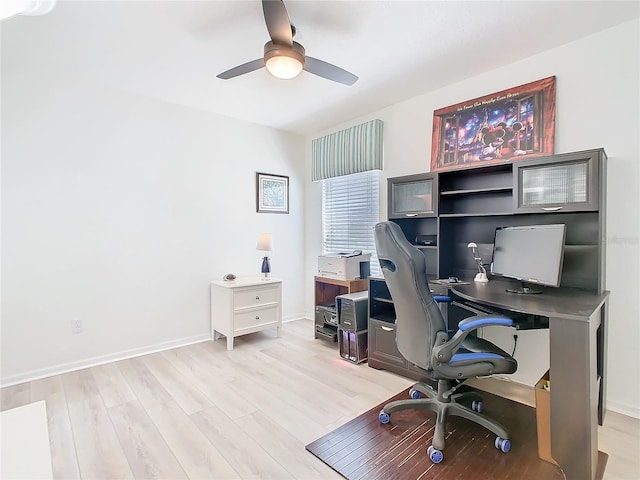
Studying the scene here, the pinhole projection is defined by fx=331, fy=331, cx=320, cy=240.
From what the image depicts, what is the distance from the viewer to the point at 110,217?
3.09 m

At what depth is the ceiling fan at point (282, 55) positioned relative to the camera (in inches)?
68.6

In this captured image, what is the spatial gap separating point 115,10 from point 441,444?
3.08 meters

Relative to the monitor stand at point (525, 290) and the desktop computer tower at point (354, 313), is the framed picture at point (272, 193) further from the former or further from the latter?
the monitor stand at point (525, 290)

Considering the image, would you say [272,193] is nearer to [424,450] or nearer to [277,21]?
[277,21]

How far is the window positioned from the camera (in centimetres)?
378

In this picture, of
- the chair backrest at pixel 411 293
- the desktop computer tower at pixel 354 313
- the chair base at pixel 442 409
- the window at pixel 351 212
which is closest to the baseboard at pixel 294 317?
the window at pixel 351 212

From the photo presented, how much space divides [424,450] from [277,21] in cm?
247

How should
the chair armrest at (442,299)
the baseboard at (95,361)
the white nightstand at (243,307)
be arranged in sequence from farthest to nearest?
the white nightstand at (243,307) < the baseboard at (95,361) < the chair armrest at (442,299)

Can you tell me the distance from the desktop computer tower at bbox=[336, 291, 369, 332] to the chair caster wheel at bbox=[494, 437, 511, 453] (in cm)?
141

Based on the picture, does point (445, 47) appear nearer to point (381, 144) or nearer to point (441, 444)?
point (381, 144)

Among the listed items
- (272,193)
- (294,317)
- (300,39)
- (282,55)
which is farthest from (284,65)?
(294,317)

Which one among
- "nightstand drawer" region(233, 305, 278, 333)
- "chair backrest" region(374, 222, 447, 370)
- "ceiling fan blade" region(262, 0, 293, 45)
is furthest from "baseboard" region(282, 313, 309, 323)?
"ceiling fan blade" region(262, 0, 293, 45)

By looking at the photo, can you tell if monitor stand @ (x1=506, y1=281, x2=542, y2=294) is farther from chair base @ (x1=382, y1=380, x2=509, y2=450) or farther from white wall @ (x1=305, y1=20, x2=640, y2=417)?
chair base @ (x1=382, y1=380, x2=509, y2=450)

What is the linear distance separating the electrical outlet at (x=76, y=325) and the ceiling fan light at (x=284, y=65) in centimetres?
270
